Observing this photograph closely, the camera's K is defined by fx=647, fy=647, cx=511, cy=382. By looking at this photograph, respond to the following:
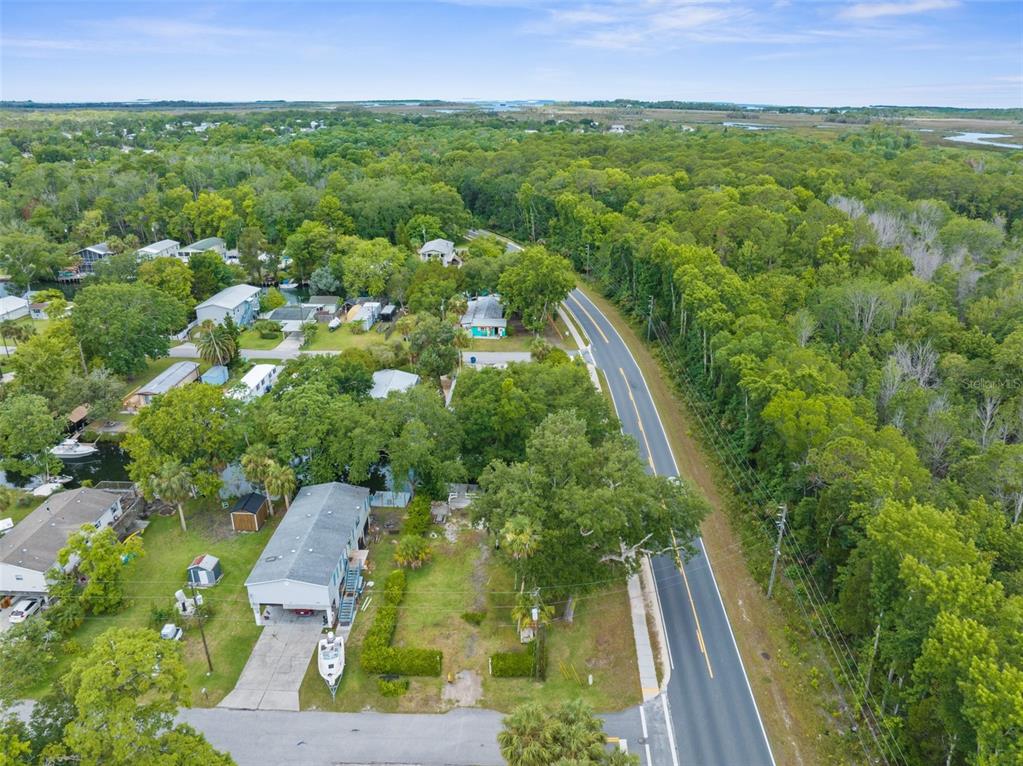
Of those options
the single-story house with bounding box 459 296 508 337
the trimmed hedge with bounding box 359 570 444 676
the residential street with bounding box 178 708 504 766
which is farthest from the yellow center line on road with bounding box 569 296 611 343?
the residential street with bounding box 178 708 504 766

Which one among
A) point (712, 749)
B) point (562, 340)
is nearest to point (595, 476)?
point (712, 749)

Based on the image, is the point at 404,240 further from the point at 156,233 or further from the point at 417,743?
the point at 417,743

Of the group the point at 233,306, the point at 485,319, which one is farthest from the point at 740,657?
the point at 233,306

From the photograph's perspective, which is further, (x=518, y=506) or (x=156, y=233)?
(x=156, y=233)

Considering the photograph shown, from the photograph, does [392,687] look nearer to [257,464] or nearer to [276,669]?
[276,669]

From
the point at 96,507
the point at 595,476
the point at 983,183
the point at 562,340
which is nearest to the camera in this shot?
the point at 595,476

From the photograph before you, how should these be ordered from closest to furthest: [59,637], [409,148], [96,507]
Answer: [59,637] < [96,507] < [409,148]

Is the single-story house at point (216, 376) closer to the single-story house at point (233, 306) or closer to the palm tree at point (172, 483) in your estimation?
the single-story house at point (233, 306)

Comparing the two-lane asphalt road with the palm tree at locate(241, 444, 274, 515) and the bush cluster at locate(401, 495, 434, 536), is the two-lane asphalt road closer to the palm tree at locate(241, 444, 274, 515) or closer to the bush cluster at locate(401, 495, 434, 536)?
the bush cluster at locate(401, 495, 434, 536)
